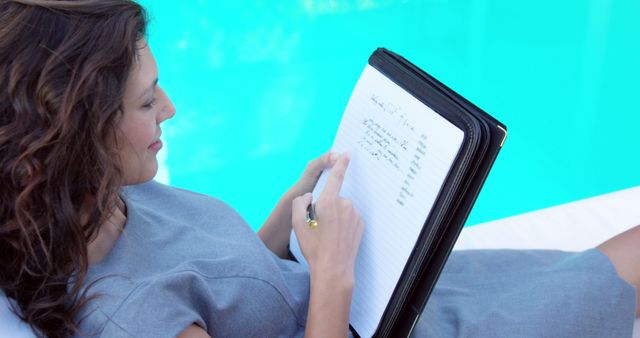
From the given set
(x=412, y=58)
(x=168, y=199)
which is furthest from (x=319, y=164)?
(x=412, y=58)

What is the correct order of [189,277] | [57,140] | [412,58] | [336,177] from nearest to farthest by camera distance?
[57,140]
[189,277]
[336,177]
[412,58]

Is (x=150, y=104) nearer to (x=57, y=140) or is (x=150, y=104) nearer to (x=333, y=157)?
(x=57, y=140)

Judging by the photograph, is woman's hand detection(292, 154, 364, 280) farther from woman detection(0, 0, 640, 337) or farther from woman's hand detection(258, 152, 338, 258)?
woman's hand detection(258, 152, 338, 258)

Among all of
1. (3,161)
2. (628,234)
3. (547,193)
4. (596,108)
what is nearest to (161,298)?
(3,161)

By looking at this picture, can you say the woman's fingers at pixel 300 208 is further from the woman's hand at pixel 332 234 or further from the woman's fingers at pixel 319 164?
the woman's fingers at pixel 319 164

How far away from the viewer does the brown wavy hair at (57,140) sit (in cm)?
102

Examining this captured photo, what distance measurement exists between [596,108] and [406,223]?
221 cm

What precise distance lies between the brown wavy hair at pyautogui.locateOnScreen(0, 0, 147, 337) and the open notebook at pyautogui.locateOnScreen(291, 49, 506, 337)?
39 centimetres

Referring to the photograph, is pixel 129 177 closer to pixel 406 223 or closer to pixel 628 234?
pixel 406 223

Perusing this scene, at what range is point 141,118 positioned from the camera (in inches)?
44.5

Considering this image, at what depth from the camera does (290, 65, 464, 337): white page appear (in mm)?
1141

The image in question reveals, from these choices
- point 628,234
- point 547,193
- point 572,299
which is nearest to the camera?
point 572,299

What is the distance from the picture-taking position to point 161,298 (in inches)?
43.0

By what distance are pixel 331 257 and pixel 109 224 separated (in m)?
0.35
